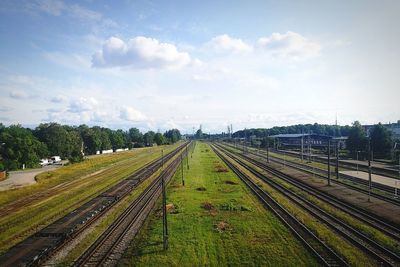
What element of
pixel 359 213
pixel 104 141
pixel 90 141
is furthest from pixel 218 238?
pixel 104 141

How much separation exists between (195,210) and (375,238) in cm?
1796

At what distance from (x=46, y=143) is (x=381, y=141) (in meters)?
105

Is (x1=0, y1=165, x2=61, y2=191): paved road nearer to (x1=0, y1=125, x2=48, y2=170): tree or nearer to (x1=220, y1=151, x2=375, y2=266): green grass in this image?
(x1=0, y1=125, x2=48, y2=170): tree

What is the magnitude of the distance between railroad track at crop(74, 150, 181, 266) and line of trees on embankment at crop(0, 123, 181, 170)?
4591 centimetres

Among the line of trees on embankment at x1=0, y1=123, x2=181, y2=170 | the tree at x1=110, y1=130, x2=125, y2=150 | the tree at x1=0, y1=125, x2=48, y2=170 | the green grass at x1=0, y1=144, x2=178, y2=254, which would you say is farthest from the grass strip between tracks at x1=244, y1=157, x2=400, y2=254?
the tree at x1=110, y1=130, x2=125, y2=150

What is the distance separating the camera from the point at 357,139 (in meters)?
92.2

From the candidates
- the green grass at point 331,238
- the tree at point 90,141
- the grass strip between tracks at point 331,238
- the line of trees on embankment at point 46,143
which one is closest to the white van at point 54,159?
the line of trees on embankment at point 46,143

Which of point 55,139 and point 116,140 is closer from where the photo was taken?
point 55,139

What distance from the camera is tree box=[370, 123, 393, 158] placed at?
8306cm

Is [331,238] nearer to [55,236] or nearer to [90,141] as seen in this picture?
[55,236]

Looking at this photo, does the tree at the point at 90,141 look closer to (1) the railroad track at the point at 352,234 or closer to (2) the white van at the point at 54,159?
(2) the white van at the point at 54,159

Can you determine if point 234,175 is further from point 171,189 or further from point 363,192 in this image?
point 363,192

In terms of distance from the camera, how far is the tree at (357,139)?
9044 cm

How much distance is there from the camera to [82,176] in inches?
2633
